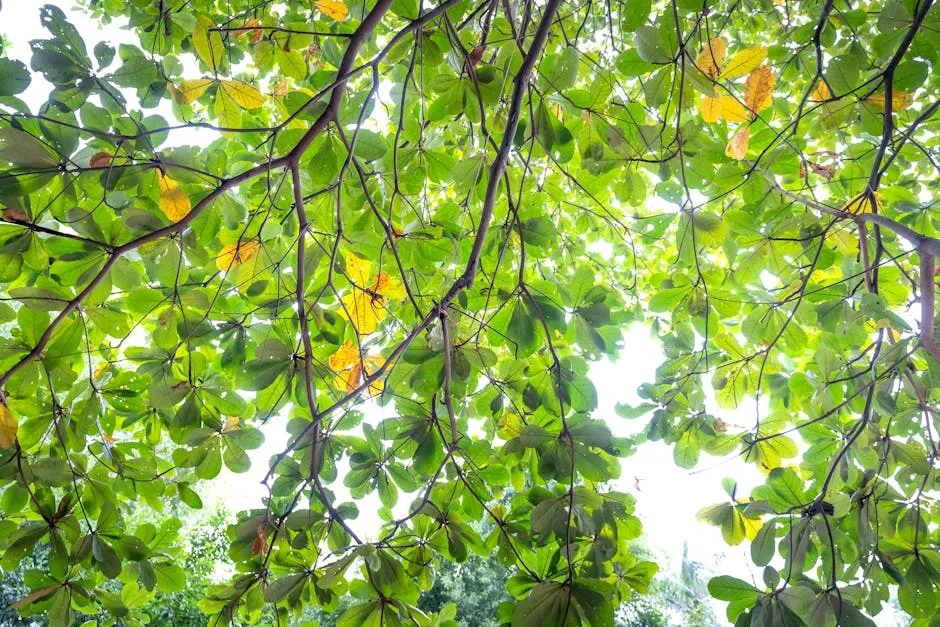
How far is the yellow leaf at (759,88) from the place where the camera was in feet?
3.85

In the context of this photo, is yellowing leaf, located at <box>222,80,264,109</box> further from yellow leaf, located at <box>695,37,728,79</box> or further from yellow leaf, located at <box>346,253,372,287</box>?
yellow leaf, located at <box>695,37,728,79</box>

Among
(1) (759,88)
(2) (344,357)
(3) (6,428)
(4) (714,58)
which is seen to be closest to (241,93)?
(2) (344,357)

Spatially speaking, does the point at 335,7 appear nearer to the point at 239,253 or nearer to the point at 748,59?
the point at 239,253

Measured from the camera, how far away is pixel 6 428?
1015 millimetres

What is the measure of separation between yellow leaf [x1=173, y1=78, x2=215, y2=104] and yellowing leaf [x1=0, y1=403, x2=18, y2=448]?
0.67 metres

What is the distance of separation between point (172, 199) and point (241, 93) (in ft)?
0.91

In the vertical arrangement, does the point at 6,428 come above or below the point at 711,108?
below

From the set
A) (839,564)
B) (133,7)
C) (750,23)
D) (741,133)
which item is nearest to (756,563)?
(839,564)

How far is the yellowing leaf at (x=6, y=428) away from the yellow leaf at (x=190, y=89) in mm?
670

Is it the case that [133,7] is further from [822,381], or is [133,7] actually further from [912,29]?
[822,381]

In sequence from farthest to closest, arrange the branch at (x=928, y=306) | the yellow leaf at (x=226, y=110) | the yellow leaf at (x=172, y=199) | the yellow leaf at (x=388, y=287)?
1. the yellow leaf at (x=388, y=287)
2. the yellow leaf at (x=226, y=110)
3. the yellow leaf at (x=172, y=199)
4. the branch at (x=928, y=306)

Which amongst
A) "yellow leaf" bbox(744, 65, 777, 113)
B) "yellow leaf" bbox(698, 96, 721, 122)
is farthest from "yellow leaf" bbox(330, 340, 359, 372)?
"yellow leaf" bbox(744, 65, 777, 113)

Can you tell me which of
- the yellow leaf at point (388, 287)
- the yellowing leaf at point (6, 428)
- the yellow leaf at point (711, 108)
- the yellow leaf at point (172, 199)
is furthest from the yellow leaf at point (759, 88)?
the yellowing leaf at point (6, 428)

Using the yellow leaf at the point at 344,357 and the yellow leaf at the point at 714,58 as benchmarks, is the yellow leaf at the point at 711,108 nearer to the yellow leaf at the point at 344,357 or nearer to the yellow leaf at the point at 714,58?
the yellow leaf at the point at 714,58
